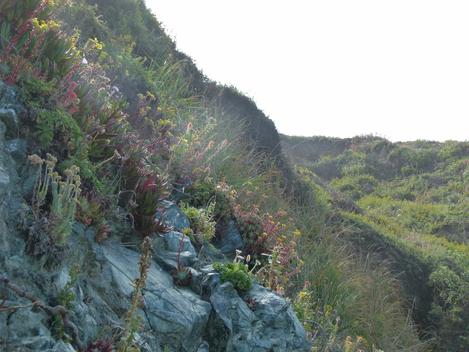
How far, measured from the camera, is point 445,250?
1633 centimetres

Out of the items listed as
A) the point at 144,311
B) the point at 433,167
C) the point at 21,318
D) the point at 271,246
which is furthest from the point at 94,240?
the point at 433,167

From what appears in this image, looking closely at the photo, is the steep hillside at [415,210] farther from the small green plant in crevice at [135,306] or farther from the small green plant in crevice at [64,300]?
the small green plant in crevice at [64,300]

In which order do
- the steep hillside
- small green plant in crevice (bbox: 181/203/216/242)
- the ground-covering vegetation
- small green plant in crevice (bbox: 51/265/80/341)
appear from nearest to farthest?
1. small green plant in crevice (bbox: 51/265/80/341)
2. the ground-covering vegetation
3. small green plant in crevice (bbox: 181/203/216/242)
4. the steep hillside

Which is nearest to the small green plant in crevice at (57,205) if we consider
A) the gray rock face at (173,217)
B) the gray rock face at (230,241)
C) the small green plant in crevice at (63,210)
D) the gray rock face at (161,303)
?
the small green plant in crevice at (63,210)

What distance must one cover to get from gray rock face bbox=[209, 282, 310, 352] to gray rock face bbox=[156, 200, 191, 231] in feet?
3.57

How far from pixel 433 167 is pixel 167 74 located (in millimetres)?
19541

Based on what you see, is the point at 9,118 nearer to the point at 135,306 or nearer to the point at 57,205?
the point at 57,205

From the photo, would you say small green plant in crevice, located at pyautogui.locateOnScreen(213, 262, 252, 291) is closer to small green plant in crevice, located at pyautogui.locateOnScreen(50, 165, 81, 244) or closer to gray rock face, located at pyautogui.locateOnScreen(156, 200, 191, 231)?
gray rock face, located at pyautogui.locateOnScreen(156, 200, 191, 231)

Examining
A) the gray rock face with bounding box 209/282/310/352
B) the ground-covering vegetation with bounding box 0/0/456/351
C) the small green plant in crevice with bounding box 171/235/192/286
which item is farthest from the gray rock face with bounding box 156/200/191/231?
the gray rock face with bounding box 209/282/310/352

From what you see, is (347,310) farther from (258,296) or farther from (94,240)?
(94,240)

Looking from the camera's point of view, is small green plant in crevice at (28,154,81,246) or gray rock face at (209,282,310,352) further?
gray rock face at (209,282,310,352)

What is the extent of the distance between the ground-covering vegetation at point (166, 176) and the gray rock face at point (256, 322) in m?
0.21

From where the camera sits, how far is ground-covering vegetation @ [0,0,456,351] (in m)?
4.96

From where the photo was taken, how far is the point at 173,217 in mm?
6609
